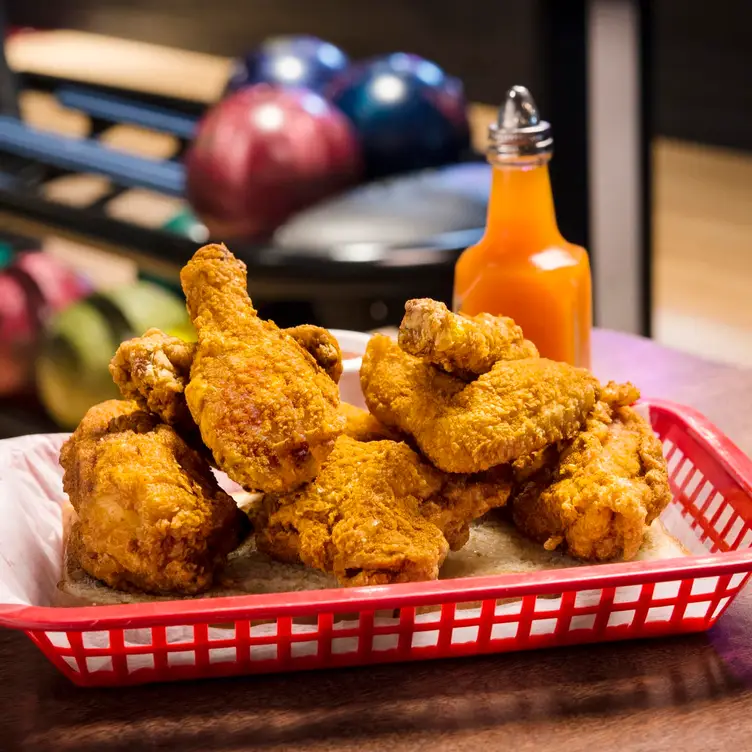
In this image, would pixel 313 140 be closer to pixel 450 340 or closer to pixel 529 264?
pixel 529 264

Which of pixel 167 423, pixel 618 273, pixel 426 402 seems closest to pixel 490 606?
pixel 426 402

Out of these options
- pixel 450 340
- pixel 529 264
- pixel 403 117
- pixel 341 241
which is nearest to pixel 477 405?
pixel 450 340

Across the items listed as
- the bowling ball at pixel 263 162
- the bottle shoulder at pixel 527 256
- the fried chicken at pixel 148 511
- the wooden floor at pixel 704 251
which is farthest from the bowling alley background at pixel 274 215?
the wooden floor at pixel 704 251

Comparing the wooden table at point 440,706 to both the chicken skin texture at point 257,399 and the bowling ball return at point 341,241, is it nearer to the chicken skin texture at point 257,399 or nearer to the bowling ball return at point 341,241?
the chicken skin texture at point 257,399

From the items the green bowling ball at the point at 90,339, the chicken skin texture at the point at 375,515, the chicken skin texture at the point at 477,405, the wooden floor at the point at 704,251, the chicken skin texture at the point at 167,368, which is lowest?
the wooden floor at the point at 704,251

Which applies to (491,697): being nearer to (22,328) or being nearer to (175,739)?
(175,739)
